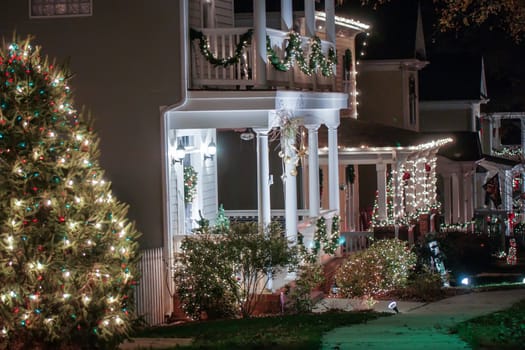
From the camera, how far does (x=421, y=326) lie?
13727 millimetres

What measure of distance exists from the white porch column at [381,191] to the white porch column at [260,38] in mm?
10421

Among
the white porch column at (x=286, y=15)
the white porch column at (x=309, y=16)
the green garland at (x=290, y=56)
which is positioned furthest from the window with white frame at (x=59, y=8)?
the white porch column at (x=309, y=16)

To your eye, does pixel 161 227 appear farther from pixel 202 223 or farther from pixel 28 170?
pixel 28 170

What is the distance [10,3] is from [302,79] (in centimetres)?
563

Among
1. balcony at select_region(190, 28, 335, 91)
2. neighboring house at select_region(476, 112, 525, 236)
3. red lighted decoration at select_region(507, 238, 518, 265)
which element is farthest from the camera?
neighboring house at select_region(476, 112, 525, 236)

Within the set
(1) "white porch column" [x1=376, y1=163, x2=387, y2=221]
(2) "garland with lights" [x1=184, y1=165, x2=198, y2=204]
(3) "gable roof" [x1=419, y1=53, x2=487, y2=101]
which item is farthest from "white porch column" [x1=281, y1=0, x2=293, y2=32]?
(3) "gable roof" [x1=419, y1=53, x2=487, y2=101]

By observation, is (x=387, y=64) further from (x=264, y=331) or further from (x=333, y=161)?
(x=264, y=331)

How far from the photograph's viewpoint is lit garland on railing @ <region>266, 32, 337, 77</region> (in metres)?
18.5

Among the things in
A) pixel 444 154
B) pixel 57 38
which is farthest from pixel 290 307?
pixel 444 154

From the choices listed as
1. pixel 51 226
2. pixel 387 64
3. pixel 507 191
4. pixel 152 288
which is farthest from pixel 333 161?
pixel 507 191

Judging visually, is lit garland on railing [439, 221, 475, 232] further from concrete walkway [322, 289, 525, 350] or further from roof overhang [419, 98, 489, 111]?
concrete walkway [322, 289, 525, 350]

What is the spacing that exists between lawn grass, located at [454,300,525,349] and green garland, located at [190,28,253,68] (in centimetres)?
617

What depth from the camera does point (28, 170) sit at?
11.4 metres

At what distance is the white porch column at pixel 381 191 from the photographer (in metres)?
28.0
